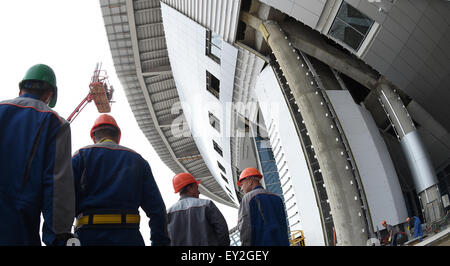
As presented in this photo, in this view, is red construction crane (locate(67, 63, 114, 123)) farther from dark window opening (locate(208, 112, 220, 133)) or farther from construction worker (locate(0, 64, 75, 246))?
construction worker (locate(0, 64, 75, 246))

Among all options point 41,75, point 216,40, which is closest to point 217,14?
point 216,40

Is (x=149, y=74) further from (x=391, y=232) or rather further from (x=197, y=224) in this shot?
(x=197, y=224)

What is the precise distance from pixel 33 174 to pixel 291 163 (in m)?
9.48

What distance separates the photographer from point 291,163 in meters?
10.7

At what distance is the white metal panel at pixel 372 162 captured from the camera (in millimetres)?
8859

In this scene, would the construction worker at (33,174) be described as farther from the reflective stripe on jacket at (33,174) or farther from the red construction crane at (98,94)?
the red construction crane at (98,94)

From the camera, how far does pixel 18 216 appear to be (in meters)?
1.81

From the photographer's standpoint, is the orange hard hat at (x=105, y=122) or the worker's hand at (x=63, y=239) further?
the orange hard hat at (x=105, y=122)

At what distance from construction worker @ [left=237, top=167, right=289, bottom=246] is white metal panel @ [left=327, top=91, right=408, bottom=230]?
6031mm

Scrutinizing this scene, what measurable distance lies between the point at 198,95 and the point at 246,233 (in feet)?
54.5

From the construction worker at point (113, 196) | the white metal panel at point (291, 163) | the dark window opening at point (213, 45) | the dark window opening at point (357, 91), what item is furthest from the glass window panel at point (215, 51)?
the construction worker at point (113, 196)

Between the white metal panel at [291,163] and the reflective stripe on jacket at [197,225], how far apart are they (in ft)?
22.3

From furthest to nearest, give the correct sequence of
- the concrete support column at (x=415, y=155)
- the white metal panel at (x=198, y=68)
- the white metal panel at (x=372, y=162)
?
the white metal panel at (x=198, y=68) → the concrete support column at (x=415, y=155) → the white metal panel at (x=372, y=162)

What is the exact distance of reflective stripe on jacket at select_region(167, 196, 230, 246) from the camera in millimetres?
3539
